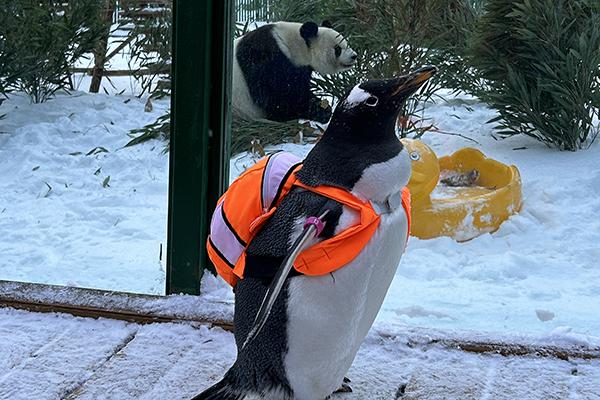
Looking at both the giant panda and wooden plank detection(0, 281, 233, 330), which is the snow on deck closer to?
wooden plank detection(0, 281, 233, 330)

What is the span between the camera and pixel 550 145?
97.9 inches

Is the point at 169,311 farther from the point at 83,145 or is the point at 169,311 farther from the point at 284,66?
the point at 284,66

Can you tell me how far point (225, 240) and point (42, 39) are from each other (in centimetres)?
110

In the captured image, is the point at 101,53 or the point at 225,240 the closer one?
the point at 225,240

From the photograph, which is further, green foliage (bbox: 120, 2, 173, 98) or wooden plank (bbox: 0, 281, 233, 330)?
green foliage (bbox: 120, 2, 173, 98)

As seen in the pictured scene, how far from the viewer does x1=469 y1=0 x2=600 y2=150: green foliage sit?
238 cm

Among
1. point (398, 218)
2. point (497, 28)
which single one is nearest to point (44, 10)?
point (497, 28)

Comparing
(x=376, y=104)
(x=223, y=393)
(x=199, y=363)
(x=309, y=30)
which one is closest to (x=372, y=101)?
(x=376, y=104)

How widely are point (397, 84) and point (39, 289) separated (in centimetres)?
111

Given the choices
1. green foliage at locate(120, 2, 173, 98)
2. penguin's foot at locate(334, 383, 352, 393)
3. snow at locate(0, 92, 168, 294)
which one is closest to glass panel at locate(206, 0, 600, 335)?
green foliage at locate(120, 2, 173, 98)

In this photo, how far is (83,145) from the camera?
93.7 inches

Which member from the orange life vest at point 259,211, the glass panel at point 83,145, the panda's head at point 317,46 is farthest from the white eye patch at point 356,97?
the glass panel at point 83,145

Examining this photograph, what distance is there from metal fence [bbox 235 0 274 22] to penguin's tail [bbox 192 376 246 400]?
3.09 feet

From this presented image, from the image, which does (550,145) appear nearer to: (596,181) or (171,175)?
(596,181)
